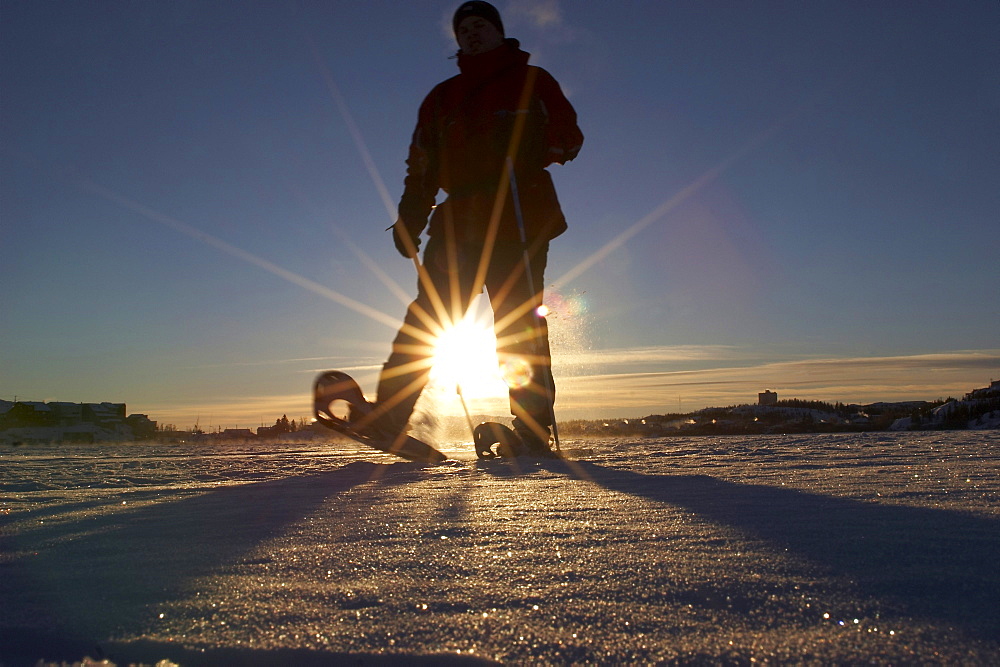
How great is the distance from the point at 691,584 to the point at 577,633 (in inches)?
8.1

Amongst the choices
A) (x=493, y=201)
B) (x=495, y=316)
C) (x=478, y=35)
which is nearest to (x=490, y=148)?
(x=493, y=201)

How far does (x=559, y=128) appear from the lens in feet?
12.0

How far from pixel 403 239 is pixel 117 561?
2.92m

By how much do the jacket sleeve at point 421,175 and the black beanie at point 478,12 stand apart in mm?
450

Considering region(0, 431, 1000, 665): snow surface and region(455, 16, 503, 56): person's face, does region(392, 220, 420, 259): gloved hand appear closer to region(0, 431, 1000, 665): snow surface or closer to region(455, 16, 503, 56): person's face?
region(455, 16, 503, 56): person's face

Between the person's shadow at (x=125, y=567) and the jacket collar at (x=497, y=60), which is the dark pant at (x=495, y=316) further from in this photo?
the person's shadow at (x=125, y=567)

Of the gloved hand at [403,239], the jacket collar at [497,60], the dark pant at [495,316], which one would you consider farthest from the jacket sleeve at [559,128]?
the gloved hand at [403,239]

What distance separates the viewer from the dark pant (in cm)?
338

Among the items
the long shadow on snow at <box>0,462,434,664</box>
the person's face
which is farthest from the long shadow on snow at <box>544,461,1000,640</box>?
the person's face

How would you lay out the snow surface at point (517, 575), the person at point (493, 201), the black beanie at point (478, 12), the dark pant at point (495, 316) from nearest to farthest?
the snow surface at point (517, 575) < the dark pant at point (495, 316) < the person at point (493, 201) < the black beanie at point (478, 12)

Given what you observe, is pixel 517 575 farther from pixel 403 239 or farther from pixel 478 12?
pixel 478 12

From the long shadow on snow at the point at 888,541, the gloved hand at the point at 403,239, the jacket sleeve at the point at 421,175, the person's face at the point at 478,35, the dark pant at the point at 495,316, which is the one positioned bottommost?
the long shadow on snow at the point at 888,541

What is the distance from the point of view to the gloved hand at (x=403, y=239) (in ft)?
12.3

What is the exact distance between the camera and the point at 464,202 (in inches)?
145
